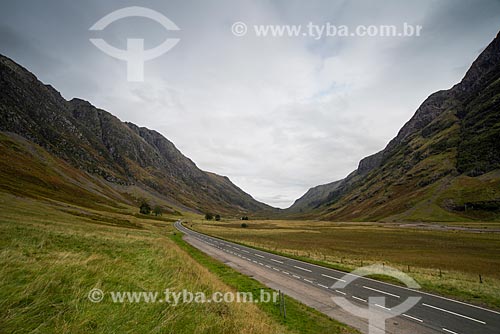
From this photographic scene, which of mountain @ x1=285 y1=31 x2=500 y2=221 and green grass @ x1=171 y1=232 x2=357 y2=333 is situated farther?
mountain @ x1=285 y1=31 x2=500 y2=221

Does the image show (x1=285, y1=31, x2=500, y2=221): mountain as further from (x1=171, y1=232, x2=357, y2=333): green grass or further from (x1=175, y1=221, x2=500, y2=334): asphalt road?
(x1=171, y1=232, x2=357, y2=333): green grass

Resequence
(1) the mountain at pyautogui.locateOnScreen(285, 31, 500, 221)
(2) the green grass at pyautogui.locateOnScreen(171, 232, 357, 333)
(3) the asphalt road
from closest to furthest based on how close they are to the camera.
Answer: (2) the green grass at pyautogui.locateOnScreen(171, 232, 357, 333) → (3) the asphalt road → (1) the mountain at pyautogui.locateOnScreen(285, 31, 500, 221)

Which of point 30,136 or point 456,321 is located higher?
point 30,136

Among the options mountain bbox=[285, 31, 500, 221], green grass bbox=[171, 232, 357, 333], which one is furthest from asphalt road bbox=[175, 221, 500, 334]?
mountain bbox=[285, 31, 500, 221]

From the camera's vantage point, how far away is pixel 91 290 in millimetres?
8094

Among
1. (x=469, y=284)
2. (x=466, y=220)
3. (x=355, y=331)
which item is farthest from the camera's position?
(x=466, y=220)

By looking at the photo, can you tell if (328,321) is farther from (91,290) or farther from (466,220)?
(466,220)

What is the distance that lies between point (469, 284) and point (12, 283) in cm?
3007

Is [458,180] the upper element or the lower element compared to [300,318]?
upper

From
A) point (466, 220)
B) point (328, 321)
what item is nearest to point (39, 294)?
point (328, 321)

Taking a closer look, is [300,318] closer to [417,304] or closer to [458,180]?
[417,304]

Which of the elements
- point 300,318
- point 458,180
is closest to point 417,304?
point 300,318

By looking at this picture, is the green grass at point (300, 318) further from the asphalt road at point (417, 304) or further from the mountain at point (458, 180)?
the mountain at point (458, 180)

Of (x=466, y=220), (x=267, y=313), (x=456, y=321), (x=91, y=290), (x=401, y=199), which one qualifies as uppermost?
(x=401, y=199)
